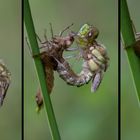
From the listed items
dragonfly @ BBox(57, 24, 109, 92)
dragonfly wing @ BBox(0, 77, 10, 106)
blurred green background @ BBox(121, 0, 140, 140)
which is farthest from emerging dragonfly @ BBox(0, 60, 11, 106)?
blurred green background @ BBox(121, 0, 140, 140)

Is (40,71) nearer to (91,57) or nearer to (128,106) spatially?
(91,57)

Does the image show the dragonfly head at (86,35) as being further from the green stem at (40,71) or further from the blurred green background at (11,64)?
the blurred green background at (11,64)

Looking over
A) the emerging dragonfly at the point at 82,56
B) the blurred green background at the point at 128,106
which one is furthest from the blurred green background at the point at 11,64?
the blurred green background at the point at 128,106

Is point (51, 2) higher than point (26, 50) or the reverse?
higher

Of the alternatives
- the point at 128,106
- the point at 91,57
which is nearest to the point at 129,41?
the point at 91,57

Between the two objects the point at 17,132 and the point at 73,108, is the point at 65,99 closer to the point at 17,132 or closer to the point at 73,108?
the point at 73,108

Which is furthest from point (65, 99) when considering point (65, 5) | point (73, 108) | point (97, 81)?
point (65, 5)

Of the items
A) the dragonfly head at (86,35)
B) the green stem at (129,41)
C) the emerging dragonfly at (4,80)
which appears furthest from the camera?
the emerging dragonfly at (4,80)
